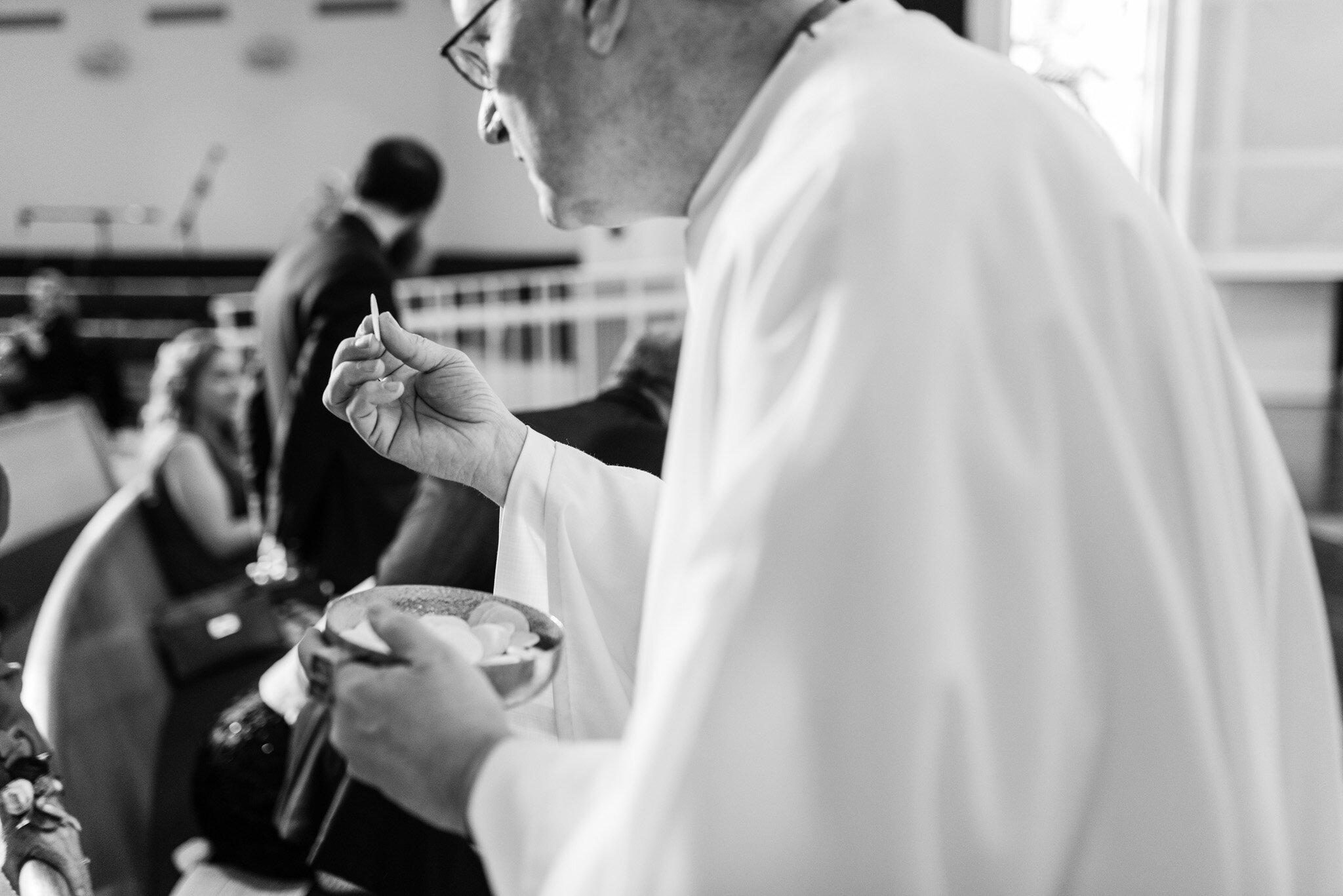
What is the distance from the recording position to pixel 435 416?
3.76 feet

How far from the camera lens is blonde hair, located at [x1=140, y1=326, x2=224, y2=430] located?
3.60m

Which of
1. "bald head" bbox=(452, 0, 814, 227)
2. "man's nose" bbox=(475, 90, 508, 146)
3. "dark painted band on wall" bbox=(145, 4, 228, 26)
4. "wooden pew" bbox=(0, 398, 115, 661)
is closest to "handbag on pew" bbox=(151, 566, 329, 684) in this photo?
"wooden pew" bbox=(0, 398, 115, 661)

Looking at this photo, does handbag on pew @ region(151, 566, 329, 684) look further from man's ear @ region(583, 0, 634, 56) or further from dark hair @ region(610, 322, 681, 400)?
man's ear @ region(583, 0, 634, 56)

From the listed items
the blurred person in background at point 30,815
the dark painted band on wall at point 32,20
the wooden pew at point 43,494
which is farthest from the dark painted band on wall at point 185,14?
the blurred person in background at point 30,815

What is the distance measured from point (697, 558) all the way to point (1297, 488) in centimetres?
502

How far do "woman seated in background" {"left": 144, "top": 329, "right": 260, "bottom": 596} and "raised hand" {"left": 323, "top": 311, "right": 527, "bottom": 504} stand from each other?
7.37 ft

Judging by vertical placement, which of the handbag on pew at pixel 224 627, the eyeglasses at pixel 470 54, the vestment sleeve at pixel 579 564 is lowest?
the handbag on pew at pixel 224 627

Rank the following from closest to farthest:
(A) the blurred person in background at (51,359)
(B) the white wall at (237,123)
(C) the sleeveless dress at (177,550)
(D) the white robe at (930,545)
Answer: (D) the white robe at (930,545) < (C) the sleeveless dress at (177,550) < (A) the blurred person in background at (51,359) < (B) the white wall at (237,123)

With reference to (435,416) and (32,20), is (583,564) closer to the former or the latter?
(435,416)

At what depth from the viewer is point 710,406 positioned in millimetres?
729

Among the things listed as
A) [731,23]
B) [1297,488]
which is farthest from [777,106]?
[1297,488]

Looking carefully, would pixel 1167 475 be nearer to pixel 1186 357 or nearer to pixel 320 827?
pixel 1186 357

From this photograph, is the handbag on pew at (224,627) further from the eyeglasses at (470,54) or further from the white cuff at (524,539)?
the eyeglasses at (470,54)

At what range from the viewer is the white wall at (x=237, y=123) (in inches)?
556
